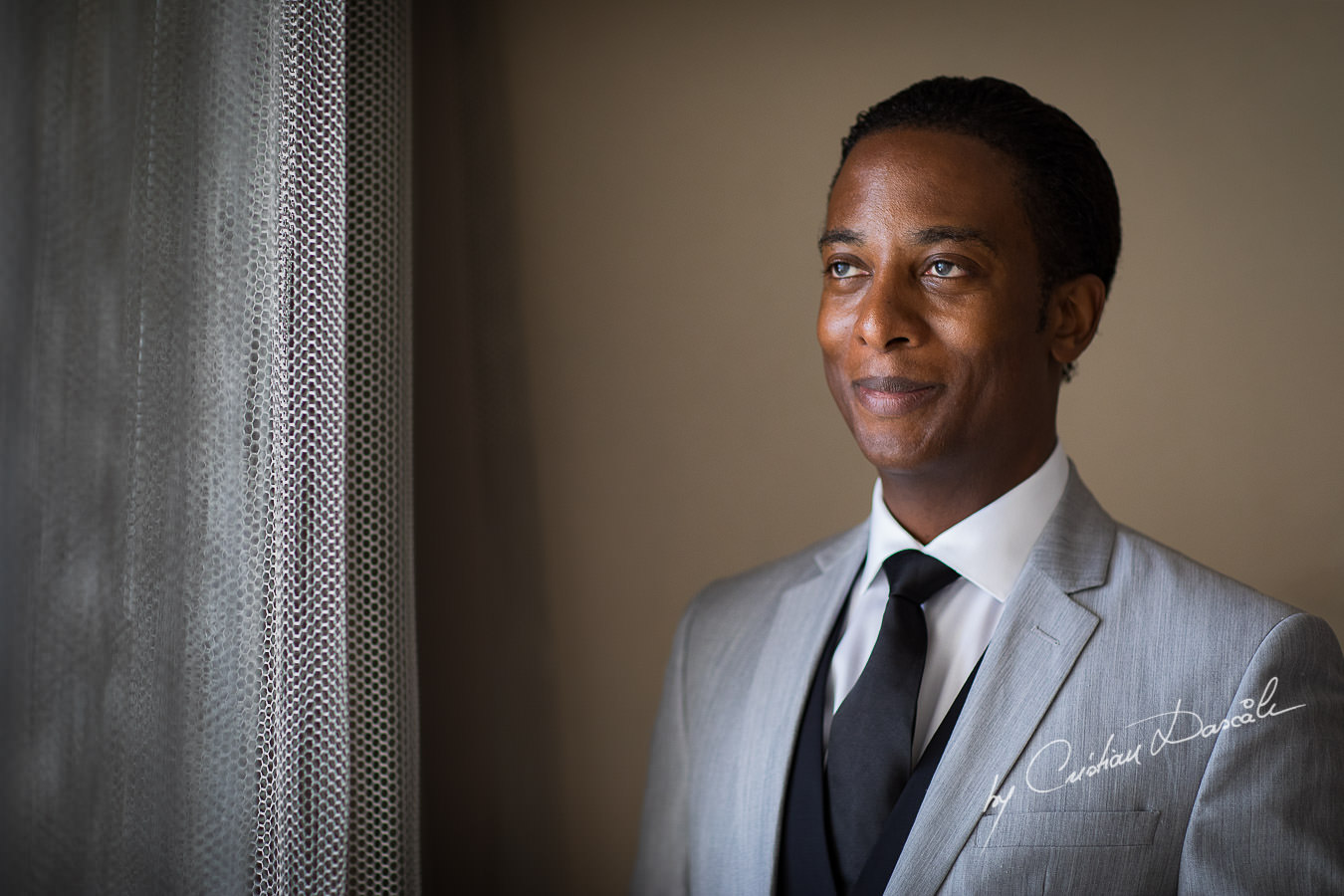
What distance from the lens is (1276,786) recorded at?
0.87 meters

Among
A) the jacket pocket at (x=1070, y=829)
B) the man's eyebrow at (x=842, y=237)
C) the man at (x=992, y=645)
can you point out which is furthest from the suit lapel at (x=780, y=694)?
the man's eyebrow at (x=842, y=237)

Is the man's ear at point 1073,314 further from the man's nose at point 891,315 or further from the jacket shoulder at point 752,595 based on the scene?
the jacket shoulder at point 752,595

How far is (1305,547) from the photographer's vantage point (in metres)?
1.32

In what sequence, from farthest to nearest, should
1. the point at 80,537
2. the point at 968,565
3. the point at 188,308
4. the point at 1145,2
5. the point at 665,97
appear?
the point at 665,97, the point at 1145,2, the point at 968,565, the point at 188,308, the point at 80,537

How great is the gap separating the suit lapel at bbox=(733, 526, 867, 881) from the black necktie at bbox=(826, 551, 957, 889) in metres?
0.06

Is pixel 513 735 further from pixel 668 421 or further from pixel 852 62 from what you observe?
pixel 852 62

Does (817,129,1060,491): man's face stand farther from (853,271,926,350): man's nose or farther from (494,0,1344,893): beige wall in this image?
(494,0,1344,893): beige wall

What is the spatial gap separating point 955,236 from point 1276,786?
0.53 meters

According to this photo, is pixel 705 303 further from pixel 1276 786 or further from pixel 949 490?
pixel 1276 786

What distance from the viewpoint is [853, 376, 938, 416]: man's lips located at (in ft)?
3.26

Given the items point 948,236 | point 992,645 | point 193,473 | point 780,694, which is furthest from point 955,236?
point 193,473

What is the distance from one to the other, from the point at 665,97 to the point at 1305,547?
3.23ft

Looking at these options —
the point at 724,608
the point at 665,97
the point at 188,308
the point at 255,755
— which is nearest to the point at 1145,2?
the point at 665,97

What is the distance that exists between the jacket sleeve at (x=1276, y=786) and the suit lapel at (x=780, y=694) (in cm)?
35
